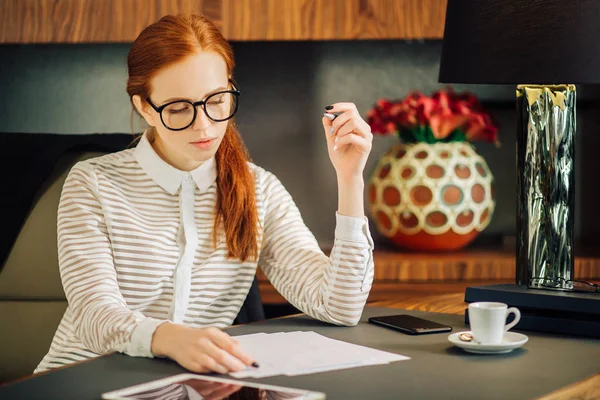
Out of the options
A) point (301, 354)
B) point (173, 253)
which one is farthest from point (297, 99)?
point (301, 354)

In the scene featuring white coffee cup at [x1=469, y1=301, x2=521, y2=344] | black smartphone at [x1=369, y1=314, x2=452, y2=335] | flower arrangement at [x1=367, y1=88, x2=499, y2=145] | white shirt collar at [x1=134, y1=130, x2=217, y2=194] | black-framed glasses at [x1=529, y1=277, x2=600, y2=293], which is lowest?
black smartphone at [x1=369, y1=314, x2=452, y2=335]

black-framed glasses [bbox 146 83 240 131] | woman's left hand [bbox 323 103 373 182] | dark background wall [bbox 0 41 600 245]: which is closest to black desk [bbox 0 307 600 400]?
woman's left hand [bbox 323 103 373 182]

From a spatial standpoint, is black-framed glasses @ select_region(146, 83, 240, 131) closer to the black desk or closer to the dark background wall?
the black desk

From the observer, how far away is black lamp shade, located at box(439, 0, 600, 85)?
1493 millimetres

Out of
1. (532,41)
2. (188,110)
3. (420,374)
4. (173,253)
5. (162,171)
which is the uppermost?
(532,41)

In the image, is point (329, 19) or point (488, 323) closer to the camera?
point (488, 323)

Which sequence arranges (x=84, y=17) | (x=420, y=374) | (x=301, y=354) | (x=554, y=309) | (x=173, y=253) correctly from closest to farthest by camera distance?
(x=420, y=374), (x=301, y=354), (x=554, y=309), (x=173, y=253), (x=84, y=17)

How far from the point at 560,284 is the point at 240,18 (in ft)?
3.81

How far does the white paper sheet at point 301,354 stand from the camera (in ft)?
3.74

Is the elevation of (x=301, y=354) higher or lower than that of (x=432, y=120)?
lower

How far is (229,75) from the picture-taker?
1652 mm

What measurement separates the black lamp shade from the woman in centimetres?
25

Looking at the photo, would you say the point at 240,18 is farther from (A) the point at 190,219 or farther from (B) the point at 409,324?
(B) the point at 409,324

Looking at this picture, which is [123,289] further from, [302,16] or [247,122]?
[247,122]
